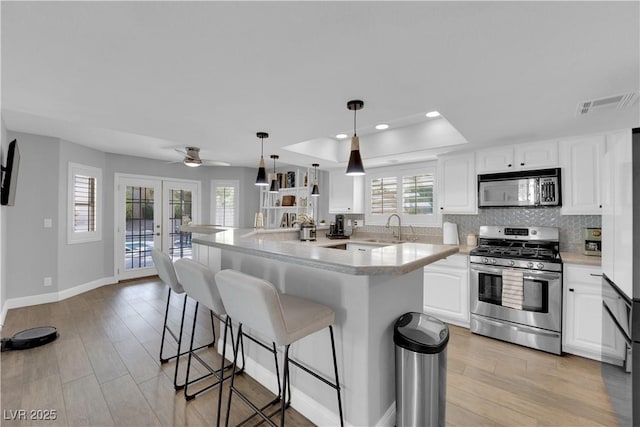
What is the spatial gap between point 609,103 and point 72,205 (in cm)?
657

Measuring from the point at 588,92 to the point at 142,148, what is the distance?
5683 mm

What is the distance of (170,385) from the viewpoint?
2238 mm

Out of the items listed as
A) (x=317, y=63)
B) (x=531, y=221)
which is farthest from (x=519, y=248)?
(x=317, y=63)

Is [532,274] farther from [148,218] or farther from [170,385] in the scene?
[148,218]

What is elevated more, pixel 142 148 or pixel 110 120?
pixel 142 148

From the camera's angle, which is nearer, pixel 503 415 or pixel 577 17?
pixel 577 17

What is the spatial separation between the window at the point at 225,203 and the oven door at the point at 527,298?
5.17 metres

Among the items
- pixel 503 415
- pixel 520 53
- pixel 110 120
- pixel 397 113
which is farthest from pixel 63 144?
pixel 503 415

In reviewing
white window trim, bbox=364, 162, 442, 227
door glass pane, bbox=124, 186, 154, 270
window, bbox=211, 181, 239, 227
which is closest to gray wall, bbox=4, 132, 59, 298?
door glass pane, bbox=124, 186, 154, 270

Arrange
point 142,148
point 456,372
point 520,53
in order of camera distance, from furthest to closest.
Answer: point 142,148 < point 456,372 < point 520,53

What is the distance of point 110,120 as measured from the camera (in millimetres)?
2521

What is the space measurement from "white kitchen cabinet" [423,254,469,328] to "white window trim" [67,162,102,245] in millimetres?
5422

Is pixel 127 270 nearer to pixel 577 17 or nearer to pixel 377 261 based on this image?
pixel 377 261

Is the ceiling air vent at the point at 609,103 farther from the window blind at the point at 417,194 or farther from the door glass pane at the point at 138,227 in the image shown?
the door glass pane at the point at 138,227
